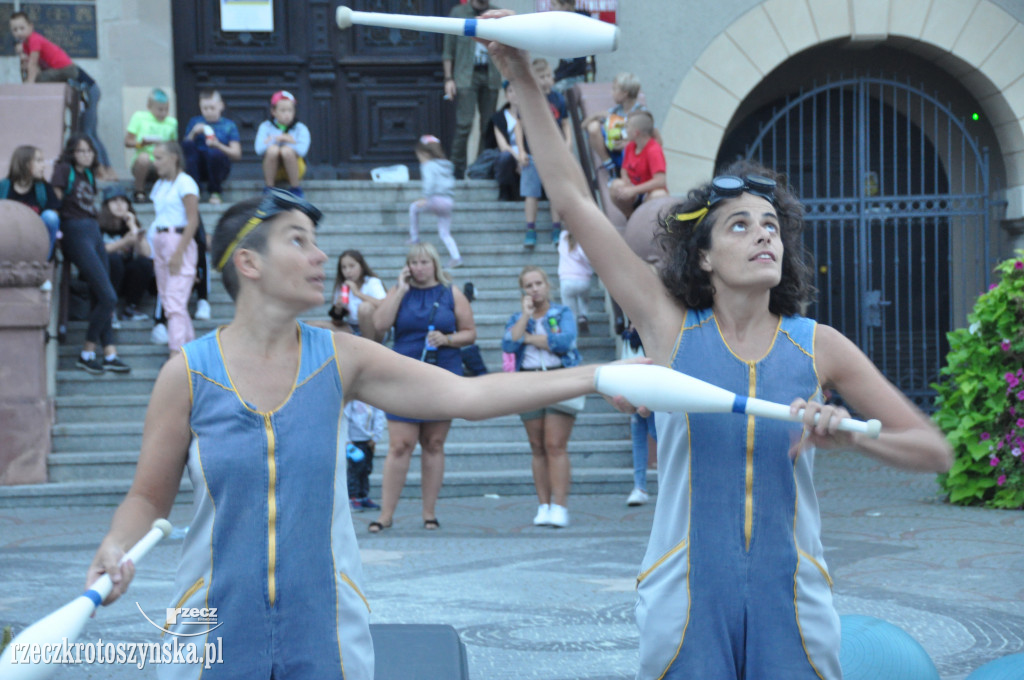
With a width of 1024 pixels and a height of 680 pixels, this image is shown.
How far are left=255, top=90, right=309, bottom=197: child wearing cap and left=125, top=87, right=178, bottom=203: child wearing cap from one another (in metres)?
1.23

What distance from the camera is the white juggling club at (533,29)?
2.69m

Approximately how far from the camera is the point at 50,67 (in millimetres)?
12227

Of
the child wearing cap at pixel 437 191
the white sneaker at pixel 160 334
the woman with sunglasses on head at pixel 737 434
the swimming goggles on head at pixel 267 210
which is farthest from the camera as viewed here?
the child wearing cap at pixel 437 191

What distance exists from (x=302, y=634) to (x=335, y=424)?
48 cm

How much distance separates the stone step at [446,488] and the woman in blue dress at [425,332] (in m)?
1.29

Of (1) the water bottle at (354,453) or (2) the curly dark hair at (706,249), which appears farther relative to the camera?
(1) the water bottle at (354,453)

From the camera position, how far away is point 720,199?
2.90 meters

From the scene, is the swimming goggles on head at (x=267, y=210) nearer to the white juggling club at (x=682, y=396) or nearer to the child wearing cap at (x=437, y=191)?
the white juggling club at (x=682, y=396)

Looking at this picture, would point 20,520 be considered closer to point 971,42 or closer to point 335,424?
point 335,424

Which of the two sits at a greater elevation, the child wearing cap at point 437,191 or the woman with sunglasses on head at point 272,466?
the child wearing cap at point 437,191

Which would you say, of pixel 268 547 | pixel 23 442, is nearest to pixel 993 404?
pixel 268 547

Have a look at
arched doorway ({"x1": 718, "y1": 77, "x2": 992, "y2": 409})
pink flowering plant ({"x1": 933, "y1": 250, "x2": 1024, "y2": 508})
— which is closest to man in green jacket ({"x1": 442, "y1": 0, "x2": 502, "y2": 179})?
arched doorway ({"x1": 718, "y1": 77, "x2": 992, "y2": 409})

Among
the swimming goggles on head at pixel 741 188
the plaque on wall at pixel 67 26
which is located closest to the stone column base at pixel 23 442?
the plaque on wall at pixel 67 26

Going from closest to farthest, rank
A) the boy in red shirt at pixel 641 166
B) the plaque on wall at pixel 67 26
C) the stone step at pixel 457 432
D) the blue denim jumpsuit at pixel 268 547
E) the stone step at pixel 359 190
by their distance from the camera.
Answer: the blue denim jumpsuit at pixel 268 547 < the stone step at pixel 457 432 < the boy in red shirt at pixel 641 166 < the stone step at pixel 359 190 < the plaque on wall at pixel 67 26
